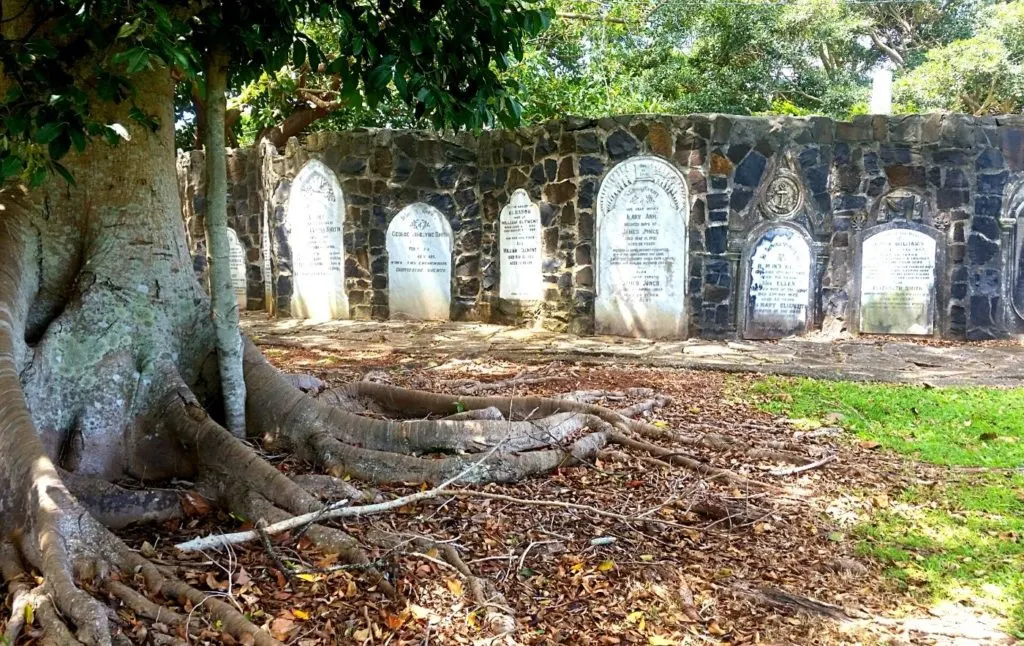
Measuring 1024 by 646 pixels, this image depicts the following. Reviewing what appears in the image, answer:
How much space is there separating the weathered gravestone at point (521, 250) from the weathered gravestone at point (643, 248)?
3.51 feet

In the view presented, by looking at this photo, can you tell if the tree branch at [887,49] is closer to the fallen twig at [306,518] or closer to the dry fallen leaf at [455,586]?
the fallen twig at [306,518]

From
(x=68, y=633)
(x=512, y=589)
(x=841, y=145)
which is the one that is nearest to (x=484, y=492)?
(x=512, y=589)

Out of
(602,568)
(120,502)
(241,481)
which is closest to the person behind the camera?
(602,568)

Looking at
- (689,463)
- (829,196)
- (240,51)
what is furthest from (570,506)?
(829,196)

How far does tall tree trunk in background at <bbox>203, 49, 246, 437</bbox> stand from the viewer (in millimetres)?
4078

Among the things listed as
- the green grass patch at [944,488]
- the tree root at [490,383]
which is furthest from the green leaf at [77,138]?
the tree root at [490,383]

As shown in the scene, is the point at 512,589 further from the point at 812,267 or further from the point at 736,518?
the point at 812,267

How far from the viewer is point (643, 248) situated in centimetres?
1054

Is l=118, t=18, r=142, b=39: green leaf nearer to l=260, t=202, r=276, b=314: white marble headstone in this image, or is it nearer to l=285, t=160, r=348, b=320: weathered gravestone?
l=285, t=160, r=348, b=320: weathered gravestone

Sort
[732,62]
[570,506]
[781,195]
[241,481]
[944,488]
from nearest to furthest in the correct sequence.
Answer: [241,481], [570,506], [944,488], [781,195], [732,62]

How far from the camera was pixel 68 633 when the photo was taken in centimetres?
233

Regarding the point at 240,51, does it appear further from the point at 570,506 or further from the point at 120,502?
the point at 570,506

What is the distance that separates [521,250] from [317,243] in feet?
12.6

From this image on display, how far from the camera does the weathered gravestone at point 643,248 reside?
10391mm
